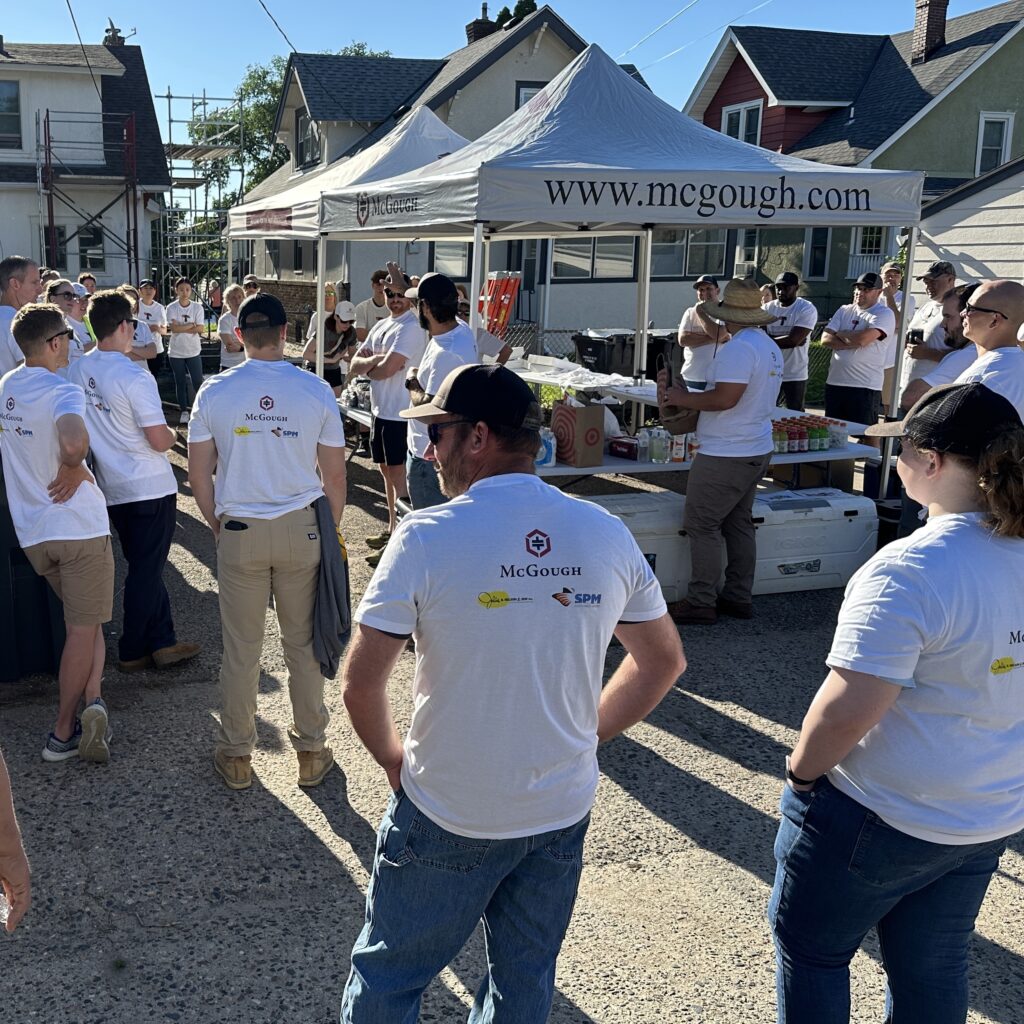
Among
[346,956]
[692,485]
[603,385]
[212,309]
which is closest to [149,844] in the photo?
[346,956]

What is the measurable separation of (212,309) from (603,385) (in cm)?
1650

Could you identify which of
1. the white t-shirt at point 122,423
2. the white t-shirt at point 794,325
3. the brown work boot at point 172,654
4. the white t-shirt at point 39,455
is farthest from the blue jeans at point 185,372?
the white t-shirt at point 39,455

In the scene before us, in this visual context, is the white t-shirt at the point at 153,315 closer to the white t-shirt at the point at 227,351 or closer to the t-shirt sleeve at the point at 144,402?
the white t-shirt at the point at 227,351

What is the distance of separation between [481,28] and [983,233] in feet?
64.0

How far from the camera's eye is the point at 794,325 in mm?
11492

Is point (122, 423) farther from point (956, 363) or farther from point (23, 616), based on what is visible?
point (956, 363)

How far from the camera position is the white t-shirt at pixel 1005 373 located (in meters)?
5.24

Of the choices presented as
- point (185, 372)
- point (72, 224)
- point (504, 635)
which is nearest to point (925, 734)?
point (504, 635)

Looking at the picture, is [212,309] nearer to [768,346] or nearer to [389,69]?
[389,69]

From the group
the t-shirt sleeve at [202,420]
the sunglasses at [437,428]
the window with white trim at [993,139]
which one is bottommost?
the t-shirt sleeve at [202,420]

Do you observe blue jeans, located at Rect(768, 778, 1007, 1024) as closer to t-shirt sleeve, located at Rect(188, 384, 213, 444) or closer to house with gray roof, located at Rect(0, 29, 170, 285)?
t-shirt sleeve, located at Rect(188, 384, 213, 444)

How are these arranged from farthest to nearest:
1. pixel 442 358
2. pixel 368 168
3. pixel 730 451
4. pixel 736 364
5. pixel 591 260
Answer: pixel 591 260, pixel 368 168, pixel 730 451, pixel 736 364, pixel 442 358

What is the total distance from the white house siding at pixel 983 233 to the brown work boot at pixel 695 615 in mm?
9995

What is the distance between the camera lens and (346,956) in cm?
350
